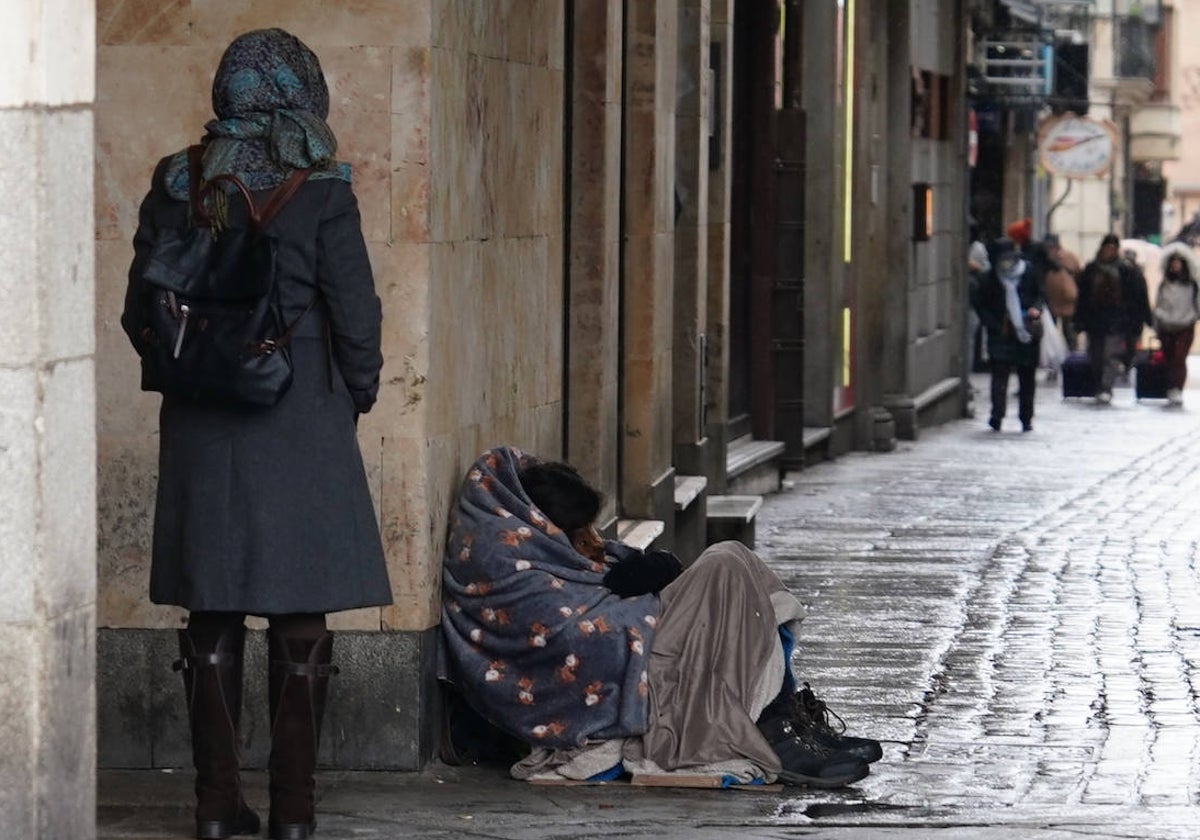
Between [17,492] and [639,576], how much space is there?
2643 millimetres

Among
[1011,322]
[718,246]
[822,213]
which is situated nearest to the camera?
[718,246]

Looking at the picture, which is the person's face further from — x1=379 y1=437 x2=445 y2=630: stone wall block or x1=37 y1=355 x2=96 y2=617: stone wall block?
x1=37 y1=355 x2=96 y2=617: stone wall block

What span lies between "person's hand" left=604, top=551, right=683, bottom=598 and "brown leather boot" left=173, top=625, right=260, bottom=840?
4.66 feet

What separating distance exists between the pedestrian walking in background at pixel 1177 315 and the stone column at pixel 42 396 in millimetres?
22204

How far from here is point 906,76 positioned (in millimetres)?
22125

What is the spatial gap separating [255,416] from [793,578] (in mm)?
6518

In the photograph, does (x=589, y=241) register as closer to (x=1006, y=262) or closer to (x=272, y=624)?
(x=272, y=624)

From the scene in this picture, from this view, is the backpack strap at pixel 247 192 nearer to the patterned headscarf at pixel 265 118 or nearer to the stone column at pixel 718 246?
the patterned headscarf at pixel 265 118

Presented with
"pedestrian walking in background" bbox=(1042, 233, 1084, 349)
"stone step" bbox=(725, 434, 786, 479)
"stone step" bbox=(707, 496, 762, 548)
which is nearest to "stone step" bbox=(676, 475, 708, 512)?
"stone step" bbox=(707, 496, 762, 548)

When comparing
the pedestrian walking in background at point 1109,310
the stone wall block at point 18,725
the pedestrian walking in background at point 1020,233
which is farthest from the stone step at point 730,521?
the pedestrian walking in background at point 1109,310

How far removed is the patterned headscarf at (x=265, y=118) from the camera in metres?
6.49

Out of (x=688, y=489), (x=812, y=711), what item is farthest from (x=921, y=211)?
(x=812, y=711)

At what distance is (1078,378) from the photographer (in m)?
27.2

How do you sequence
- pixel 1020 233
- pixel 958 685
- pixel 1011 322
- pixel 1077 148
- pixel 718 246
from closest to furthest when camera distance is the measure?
pixel 958 685, pixel 718 246, pixel 1011 322, pixel 1020 233, pixel 1077 148
